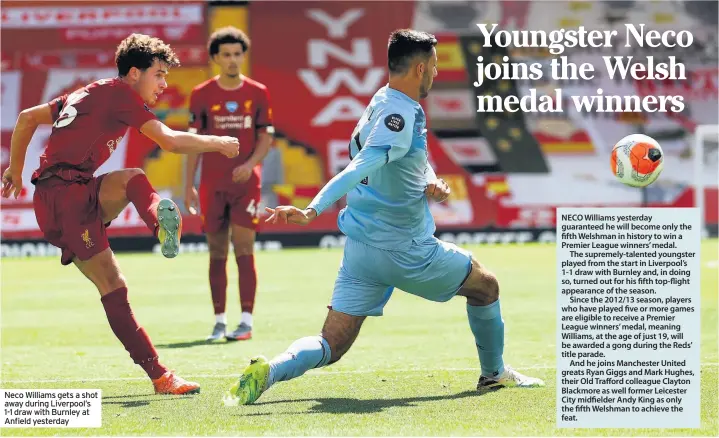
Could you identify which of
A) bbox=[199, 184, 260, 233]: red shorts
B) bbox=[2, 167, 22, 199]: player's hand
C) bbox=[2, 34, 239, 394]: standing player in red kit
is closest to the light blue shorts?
bbox=[2, 34, 239, 394]: standing player in red kit

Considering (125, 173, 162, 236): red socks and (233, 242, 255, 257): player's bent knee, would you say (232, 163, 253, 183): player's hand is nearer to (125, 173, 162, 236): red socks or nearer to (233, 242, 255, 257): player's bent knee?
(233, 242, 255, 257): player's bent knee

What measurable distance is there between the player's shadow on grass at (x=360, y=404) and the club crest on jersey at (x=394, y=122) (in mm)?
1419

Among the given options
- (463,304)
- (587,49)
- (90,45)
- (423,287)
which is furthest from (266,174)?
(423,287)

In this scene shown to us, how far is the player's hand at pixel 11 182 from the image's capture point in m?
6.75

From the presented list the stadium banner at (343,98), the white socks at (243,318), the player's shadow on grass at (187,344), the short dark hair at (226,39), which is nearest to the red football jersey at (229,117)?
the short dark hair at (226,39)

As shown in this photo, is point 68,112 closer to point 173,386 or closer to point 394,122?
point 173,386

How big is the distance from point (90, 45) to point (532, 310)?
595 inches

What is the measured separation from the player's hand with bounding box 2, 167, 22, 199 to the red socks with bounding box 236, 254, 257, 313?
115 inches

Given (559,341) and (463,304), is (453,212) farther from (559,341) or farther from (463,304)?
(559,341)

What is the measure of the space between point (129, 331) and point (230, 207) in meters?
3.10

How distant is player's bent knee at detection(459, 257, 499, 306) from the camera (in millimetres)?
6414

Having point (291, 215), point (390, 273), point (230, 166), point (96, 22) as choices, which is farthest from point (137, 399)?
point (96, 22)

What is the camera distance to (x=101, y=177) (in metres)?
6.61

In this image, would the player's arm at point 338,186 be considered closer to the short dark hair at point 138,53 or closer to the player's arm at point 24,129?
the short dark hair at point 138,53
